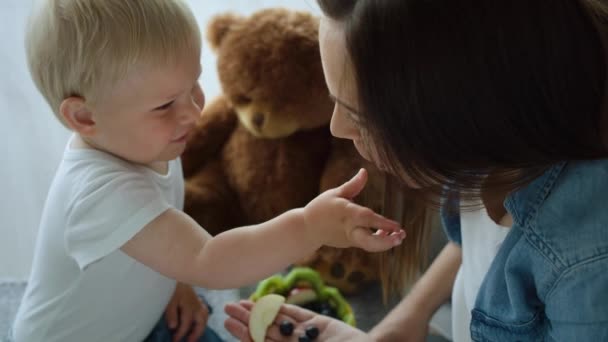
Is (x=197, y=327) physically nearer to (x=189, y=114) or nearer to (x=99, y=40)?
(x=189, y=114)

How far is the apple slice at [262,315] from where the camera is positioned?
2.69 feet

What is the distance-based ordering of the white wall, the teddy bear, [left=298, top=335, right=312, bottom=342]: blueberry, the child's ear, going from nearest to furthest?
the child's ear, [left=298, top=335, right=312, bottom=342]: blueberry, the teddy bear, the white wall

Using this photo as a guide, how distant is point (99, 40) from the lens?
0.63 metres

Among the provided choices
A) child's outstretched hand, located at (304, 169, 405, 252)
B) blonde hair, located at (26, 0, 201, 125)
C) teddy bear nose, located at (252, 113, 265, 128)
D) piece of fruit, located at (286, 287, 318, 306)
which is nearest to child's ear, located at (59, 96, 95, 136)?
blonde hair, located at (26, 0, 201, 125)

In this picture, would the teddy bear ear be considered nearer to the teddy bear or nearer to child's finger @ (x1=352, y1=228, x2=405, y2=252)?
the teddy bear

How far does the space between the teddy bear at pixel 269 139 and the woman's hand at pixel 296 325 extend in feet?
0.72

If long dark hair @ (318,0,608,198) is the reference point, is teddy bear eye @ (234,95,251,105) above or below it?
below

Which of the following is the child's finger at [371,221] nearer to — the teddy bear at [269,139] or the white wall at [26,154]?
the teddy bear at [269,139]

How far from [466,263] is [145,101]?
43 cm

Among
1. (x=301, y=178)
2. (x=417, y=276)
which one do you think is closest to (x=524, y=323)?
(x=417, y=276)

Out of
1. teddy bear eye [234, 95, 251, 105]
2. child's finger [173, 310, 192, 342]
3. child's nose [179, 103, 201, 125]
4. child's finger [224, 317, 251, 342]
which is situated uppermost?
child's nose [179, 103, 201, 125]

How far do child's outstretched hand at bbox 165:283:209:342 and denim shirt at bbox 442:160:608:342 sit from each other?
459 mm

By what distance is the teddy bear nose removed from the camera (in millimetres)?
1015

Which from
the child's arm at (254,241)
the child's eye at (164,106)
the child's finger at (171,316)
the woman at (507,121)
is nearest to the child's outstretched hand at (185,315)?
the child's finger at (171,316)
